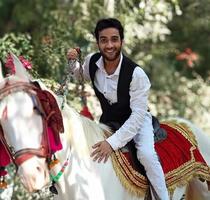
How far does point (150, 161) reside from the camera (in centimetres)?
416

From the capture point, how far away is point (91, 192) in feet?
12.4

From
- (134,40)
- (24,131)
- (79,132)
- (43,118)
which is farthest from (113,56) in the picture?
(134,40)

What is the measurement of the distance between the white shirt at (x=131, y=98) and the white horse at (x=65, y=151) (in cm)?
13

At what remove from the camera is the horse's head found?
10.7ft

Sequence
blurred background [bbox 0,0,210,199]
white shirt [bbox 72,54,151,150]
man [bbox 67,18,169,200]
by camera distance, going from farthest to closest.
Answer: blurred background [bbox 0,0,210,199]
man [bbox 67,18,169,200]
white shirt [bbox 72,54,151,150]

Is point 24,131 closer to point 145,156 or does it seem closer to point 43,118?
point 43,118

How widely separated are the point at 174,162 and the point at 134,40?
175 inches

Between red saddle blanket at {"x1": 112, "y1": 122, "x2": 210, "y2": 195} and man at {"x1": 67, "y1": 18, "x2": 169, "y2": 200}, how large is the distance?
4.1 inches

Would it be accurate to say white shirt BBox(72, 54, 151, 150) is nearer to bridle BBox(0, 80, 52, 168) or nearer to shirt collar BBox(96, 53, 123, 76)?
shirt collar BBox(96, 53, 123, 76)

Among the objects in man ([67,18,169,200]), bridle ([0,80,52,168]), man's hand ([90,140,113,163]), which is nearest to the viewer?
bridle ([0,80,52,168])

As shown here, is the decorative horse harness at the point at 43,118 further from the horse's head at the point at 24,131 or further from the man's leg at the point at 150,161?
the man's leg at the point at 150,161

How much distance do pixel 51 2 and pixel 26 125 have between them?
7.15m

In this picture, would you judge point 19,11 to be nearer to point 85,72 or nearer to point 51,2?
point 51,2

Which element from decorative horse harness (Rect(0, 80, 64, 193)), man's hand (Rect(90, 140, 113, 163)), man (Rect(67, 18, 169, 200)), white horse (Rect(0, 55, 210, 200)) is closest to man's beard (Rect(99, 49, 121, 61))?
man (Rect(67, 18, 169, 200))
